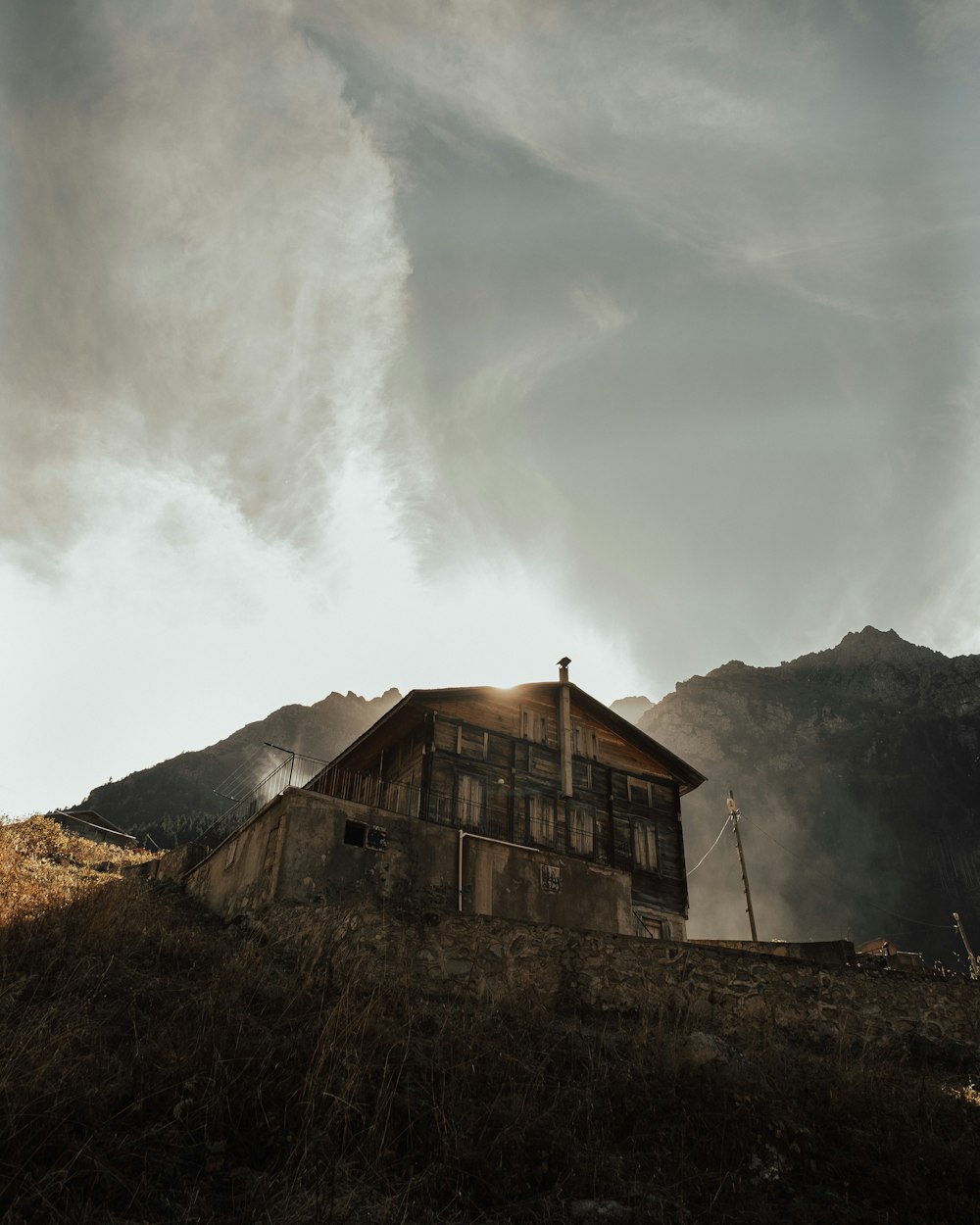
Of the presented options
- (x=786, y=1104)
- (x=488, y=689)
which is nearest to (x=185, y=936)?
(x=786, y=1104)

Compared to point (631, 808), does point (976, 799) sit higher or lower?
higher

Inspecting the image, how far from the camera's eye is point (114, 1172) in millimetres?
5055

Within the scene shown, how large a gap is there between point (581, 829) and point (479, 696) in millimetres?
5151

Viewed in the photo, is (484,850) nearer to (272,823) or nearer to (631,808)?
(272,823)

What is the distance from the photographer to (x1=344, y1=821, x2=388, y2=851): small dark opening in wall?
15.6m

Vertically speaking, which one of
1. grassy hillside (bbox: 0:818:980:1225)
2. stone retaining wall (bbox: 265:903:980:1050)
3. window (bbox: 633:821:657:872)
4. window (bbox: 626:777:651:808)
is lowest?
grassy hillside (bbox: 0:818:980:1225)

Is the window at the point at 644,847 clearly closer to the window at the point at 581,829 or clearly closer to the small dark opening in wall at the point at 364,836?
the window at the point at 581,829

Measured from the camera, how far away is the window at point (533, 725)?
24.1 metres

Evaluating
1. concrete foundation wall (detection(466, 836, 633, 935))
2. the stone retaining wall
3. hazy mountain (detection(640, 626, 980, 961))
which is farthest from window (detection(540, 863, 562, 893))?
hazy mountain (detection(640, 626, 980, 961))

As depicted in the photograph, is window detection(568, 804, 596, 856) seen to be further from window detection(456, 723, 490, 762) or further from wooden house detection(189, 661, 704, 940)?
window detection(456, 723, 490, 762)

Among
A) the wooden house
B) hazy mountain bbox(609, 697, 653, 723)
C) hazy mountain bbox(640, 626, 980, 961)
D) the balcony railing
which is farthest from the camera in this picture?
hazy mountain bbox(609, 697, 653, 723)

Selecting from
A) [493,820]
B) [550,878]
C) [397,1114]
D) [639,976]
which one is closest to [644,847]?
[493,820]

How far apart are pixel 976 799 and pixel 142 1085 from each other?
78.0 meters

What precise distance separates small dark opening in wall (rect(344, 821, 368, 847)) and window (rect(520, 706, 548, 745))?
29.5ft
